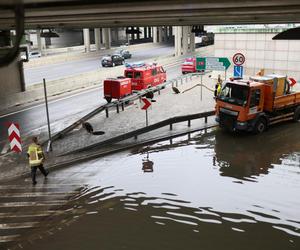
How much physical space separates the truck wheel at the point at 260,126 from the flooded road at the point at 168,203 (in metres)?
1.87

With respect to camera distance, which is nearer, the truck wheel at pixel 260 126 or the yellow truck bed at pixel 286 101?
the truck wheel at pixel 260 126

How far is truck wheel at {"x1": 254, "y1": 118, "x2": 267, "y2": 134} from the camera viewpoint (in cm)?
1691

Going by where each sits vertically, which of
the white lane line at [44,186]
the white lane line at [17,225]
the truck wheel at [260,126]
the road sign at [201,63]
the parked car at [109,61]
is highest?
the road sign at [201,63]

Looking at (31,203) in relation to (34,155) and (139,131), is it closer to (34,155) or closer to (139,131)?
(34,155)

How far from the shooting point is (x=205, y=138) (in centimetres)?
1677

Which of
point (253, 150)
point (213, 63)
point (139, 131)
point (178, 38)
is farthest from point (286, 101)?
point (178, 38)

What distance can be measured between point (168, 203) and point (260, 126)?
851 cm

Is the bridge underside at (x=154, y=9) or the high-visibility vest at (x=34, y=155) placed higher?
the bridge underside at (x=154, y=9)

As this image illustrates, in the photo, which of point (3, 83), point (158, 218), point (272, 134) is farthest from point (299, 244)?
point (3, 83)

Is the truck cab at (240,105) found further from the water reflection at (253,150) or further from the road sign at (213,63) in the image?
the road sign at (213,63)

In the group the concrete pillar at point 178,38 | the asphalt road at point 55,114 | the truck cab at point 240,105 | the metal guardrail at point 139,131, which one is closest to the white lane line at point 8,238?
the metal guardrail at point 139,131

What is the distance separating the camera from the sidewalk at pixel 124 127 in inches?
545

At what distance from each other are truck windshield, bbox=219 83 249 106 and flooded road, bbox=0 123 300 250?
8.49 feet

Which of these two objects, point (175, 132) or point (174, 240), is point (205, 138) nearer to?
point (175, 132)
